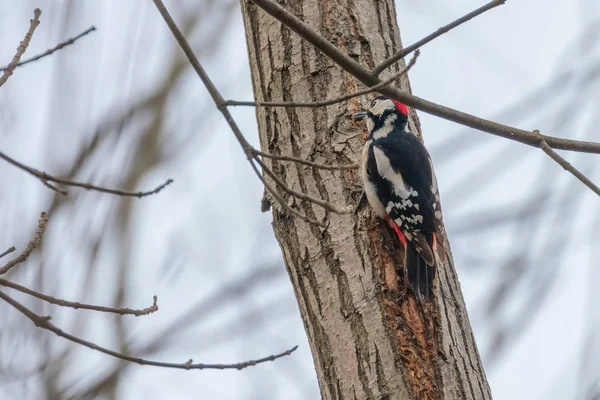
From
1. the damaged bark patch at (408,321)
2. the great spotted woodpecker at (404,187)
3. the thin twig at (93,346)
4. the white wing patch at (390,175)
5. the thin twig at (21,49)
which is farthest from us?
the white wing patch at (390,175)

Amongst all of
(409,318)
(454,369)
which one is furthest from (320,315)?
(454,369)

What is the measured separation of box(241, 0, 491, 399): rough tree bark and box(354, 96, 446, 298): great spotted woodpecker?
0.21 feet

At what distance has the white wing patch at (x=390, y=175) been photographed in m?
2.89

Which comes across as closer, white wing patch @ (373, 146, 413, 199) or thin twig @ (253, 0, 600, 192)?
thin twig @ (253, 0, 600, 192)

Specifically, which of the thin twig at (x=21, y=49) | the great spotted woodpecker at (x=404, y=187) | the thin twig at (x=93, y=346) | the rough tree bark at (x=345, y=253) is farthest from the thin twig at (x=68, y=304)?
the great spotted woodpecker at (x=404, y=187)

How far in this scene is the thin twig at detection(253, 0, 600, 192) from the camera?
5.86 feet

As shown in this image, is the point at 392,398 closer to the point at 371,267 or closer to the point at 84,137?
the point at 371,267

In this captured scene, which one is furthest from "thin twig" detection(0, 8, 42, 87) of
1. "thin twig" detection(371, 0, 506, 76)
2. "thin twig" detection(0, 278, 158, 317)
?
"thin twig" detection(371, 0, 506, 76)

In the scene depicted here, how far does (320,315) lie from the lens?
92.7 inches

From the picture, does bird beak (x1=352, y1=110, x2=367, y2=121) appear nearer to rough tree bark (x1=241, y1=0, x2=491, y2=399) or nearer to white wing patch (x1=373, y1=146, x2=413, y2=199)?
rough tree bark (x1=241, y1=0, x2=491, y2=399)

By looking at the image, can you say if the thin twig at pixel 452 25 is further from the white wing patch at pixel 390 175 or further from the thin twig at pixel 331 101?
the white wing patch at pixel 390 175

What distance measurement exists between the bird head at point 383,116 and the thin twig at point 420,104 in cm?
57

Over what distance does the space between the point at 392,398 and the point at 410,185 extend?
3.92 feet

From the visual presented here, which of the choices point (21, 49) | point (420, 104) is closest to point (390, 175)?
point (420, 104)
